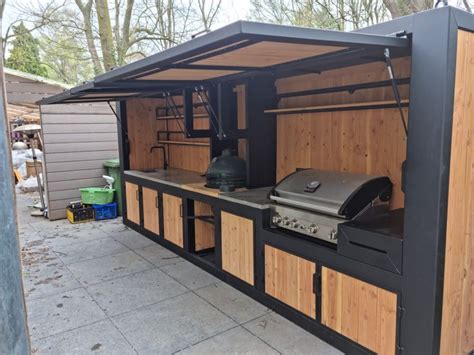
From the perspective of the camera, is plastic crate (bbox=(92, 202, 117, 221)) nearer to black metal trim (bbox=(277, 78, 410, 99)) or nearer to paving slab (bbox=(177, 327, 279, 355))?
black metal trim (bbox=(277, 78, 410, 99))

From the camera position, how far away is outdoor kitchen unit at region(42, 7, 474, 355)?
2037 millimetres

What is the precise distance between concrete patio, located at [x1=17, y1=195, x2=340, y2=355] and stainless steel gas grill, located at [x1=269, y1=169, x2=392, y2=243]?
2.65ft

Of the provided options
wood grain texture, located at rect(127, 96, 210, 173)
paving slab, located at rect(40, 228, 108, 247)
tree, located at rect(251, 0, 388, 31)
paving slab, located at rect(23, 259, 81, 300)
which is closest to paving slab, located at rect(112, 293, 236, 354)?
paving slab, located at rect(23, 259, 81, 300)

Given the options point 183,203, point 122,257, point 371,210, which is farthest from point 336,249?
point 122,257

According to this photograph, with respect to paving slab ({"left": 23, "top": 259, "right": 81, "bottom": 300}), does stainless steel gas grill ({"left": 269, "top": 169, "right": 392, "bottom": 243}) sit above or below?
above

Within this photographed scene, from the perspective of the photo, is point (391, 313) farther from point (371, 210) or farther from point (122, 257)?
point (122, 257)

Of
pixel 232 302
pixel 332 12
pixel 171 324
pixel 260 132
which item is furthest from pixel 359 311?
pixel 332 12

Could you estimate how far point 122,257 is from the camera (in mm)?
4645

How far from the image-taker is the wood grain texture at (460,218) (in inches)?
80.8

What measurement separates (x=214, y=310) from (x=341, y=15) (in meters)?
5.67

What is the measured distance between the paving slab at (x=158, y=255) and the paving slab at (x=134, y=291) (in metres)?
0.33

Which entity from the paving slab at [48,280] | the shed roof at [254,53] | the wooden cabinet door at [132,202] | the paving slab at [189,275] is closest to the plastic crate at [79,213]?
the wooden cabinet door at [132,202]

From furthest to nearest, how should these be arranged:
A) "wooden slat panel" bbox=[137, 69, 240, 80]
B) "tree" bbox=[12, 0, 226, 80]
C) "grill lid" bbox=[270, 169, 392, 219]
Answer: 1. "tree" bbox=[12, 0, 226, 80]
2. "wooden slat panel" bbox=[137, 69, 240, 80]
3. "grill lid" bbox=[270, 169, 392, 219]

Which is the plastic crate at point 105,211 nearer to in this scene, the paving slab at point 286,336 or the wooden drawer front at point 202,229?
the wooden drawer front at point 202,229
